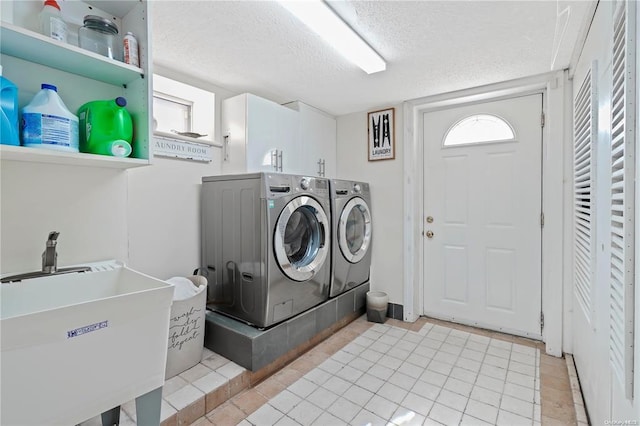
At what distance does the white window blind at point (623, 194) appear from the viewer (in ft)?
2.85

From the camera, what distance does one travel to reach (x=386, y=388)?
188 centimetres

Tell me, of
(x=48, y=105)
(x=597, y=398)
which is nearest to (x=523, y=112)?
(x=597, y=398)

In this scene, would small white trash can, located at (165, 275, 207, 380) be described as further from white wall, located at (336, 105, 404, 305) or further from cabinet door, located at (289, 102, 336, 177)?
white wall, located at (336, 105, 404, 305)

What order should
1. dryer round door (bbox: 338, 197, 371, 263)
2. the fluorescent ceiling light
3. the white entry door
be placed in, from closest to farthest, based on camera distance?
1. the fluorescent ceiling light
2. the white entry door
3. dryer round door (bbox: 338, 197, 371, 263)

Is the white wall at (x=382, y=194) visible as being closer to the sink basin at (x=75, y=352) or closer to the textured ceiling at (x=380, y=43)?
the textured ceiling at (x=380, y=43)

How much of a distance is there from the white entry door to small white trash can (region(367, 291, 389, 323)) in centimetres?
47

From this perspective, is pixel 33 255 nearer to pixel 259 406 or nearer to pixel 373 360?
pixel 259 406

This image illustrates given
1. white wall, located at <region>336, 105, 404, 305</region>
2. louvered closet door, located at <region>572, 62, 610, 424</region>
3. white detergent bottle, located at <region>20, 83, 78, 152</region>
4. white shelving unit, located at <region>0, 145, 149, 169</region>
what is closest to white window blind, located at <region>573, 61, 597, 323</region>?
louvered closet door, located at <region>572, 62, 610, 424</region>

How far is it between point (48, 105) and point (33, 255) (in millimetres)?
682

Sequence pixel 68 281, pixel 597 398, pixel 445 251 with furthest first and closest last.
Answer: pixel 445 251
pixel 597 398
pixel 68 281

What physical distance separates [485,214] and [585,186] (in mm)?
1027

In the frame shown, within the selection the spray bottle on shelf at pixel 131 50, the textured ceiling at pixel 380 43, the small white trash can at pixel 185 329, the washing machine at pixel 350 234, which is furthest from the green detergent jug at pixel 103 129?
the washing machine at pixel 350 234

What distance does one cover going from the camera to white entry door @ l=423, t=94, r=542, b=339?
8.34ft

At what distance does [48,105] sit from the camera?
1174 mm
